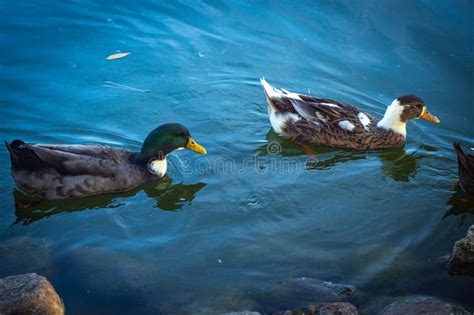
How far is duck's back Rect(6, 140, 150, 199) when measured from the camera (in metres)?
6.00

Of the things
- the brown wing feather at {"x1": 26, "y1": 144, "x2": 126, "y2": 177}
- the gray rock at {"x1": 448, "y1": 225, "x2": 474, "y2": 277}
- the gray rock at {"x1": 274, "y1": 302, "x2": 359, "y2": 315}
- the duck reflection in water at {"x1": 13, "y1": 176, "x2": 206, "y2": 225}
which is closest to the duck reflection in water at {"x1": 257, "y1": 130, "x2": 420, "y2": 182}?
the duck reflection in water at {"x1": 13, "y1": 176, "x2": 206, "y2": 225}

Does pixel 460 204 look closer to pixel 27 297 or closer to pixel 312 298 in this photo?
pixel 312 298

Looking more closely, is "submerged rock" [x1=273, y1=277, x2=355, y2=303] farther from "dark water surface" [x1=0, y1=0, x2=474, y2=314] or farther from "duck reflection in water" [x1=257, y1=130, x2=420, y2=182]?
"duck reflection in water" [x1=257, y1=130, x2=420, y2=182]

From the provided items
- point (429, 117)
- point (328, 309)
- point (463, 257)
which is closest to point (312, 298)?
point (328, 309)

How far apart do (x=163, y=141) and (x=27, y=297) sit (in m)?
2.72

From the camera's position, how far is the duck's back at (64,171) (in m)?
6.00

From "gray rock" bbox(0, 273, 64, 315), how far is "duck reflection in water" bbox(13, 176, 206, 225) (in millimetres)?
1478

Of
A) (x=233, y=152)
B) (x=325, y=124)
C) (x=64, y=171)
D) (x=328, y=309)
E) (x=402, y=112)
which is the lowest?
(x=64, y=171)

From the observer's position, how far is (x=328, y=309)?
446 centimetres

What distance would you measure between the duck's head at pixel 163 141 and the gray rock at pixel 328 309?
2.71 meters

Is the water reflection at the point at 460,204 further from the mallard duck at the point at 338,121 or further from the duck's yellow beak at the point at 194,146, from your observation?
the duck's yellow beak at the point at 194,146

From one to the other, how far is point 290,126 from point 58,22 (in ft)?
16.4

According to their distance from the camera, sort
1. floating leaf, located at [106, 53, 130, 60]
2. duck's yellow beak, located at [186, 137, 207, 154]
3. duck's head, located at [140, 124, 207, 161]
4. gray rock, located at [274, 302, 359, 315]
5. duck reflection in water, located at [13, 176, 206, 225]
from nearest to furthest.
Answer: gray rock, located at [274, 302, 359, 315], duck reflection in water, located at [13, 176, 206, 225], duck's head, located at [140, 124, 207, 161], duck's yellow beak, located at [186, 137, 207, 154], floating leaf, located at [106, 53, 130, 60]

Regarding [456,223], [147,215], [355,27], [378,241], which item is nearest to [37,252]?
[147,215]
